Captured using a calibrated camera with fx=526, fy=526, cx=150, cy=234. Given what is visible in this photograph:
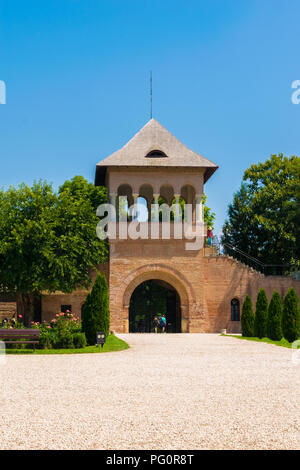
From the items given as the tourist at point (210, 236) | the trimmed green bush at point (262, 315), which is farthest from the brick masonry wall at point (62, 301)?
the trimmed green bush at point (262, 315)

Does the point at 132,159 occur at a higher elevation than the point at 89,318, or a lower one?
higher

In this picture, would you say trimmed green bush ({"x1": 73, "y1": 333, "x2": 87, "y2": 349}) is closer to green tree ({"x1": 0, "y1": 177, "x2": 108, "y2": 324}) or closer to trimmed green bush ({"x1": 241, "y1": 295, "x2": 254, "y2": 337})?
green tree ({"x1": 0, "y1": 177, "x2": 108, "y2": 324})

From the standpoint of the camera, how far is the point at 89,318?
69.3 ft

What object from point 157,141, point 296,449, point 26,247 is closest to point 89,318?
point 26,247

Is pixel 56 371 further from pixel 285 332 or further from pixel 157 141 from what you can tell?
pixel 157 141

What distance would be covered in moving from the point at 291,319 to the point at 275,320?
144 centimetres

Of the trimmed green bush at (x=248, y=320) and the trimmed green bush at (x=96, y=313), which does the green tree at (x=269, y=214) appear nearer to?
Answer: the trimmed green bush at (x=248, y=320)

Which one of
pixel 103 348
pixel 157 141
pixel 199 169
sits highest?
pixel 157 141

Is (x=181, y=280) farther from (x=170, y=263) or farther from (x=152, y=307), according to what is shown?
(x=152, y=307)

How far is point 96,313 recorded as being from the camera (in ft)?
69.4

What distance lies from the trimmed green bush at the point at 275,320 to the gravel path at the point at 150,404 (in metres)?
9.90

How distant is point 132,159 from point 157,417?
2776 cm

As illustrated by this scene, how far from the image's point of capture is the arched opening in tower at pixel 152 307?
1371 inches
